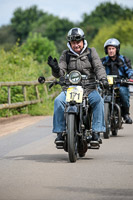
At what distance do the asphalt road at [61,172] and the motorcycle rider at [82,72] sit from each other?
52 centimetres

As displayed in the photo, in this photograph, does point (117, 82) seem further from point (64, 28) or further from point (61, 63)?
point (64, 28)

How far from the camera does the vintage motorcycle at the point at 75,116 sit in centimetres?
883

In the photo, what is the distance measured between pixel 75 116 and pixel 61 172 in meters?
1.22

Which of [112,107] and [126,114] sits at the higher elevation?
[112,107]

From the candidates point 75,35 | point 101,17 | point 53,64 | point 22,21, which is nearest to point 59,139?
point 53,64

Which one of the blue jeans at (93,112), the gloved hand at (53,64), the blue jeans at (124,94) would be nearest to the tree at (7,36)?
the blue jeans at (124,94)

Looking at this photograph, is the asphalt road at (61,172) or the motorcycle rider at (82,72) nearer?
the asphalt road at (61,172)

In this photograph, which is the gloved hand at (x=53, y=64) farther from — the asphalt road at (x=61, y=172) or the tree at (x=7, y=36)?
the tree at (x=7, y=36)

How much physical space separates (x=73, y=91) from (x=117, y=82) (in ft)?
12.8

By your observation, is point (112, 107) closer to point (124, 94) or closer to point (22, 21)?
point (124, 94)

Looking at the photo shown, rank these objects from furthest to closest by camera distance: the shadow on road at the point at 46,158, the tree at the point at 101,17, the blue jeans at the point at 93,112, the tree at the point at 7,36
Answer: the tree at the point at 7,36
the tree at the point at 101,17
the shadow on road at the point at 46,158
the blue jeans at the point at 93,112

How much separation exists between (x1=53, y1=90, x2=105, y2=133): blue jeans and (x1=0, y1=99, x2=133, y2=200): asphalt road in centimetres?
48

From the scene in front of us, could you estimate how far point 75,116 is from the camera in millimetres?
9094

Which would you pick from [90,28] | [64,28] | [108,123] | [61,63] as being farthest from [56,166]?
[64,28]
